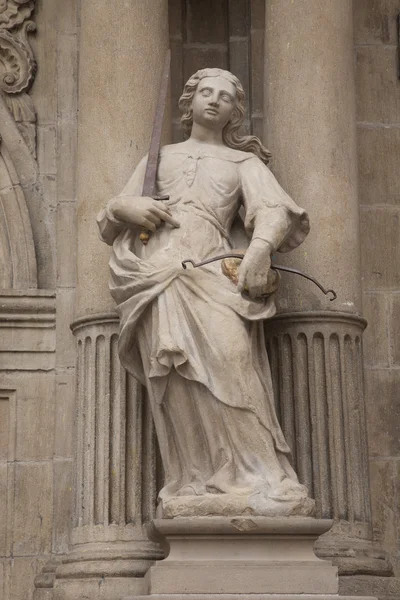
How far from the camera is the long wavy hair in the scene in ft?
27.3

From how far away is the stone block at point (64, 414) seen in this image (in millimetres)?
8859

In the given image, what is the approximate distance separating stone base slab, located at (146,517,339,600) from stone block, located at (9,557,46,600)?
1.62m

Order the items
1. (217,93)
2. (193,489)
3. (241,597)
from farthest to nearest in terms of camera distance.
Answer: (217,93)
(193,489)
(241,597)

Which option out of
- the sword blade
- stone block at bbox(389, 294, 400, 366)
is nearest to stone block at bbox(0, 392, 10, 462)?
the sword blade

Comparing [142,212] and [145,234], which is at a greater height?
[142,212]

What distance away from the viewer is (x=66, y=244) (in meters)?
9.28

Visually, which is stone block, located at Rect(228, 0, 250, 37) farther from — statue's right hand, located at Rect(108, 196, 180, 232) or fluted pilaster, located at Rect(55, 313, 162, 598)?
fluted pilaster, located at Rect(55, 313, 162, 598)

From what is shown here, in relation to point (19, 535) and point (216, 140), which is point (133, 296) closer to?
point (216, 140)

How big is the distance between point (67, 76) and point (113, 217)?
207cm

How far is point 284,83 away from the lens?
895cm

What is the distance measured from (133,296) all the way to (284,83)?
206 cm

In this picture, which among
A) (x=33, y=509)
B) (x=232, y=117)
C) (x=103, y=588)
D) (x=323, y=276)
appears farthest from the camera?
(x=33, y=509)

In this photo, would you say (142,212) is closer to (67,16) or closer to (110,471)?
(110,471)

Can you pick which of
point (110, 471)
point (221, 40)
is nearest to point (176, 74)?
point (221, 40)
